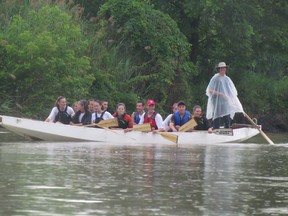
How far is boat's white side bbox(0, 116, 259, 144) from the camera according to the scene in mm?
24094

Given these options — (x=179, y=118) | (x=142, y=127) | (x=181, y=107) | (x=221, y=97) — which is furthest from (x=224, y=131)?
(x=142, y=127)

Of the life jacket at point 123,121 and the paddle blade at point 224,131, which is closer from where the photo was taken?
the life jacket at point 123,121

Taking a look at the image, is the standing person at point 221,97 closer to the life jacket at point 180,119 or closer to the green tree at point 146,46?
the life jacket at point 180,119

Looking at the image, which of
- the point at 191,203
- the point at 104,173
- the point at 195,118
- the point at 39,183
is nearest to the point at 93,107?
the point at 195,118

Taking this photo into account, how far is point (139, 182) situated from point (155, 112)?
1251 centimetres

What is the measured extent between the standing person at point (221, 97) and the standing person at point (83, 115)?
3.25 meters

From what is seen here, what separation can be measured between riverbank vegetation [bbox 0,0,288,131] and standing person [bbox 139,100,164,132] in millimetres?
7410

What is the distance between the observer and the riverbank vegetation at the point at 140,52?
3316 cm

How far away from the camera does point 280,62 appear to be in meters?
50.8

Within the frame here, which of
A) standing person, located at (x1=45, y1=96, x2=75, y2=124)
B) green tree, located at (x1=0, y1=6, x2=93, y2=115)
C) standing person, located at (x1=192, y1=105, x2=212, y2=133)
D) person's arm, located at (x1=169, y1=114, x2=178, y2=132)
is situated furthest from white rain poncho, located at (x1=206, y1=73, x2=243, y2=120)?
green tree, located at (x1=0, y1=6, x2=93, y2=115)

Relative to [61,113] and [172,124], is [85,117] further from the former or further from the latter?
[172,124]

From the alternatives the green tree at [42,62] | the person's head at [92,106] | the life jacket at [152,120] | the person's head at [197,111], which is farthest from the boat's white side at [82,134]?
the green tree at [42,62]

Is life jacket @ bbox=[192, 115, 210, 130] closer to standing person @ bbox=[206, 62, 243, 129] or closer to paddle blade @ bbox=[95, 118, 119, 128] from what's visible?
standing person @ bbox=[206, 62, 243, 129]

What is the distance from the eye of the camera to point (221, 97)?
2688 centimetres
